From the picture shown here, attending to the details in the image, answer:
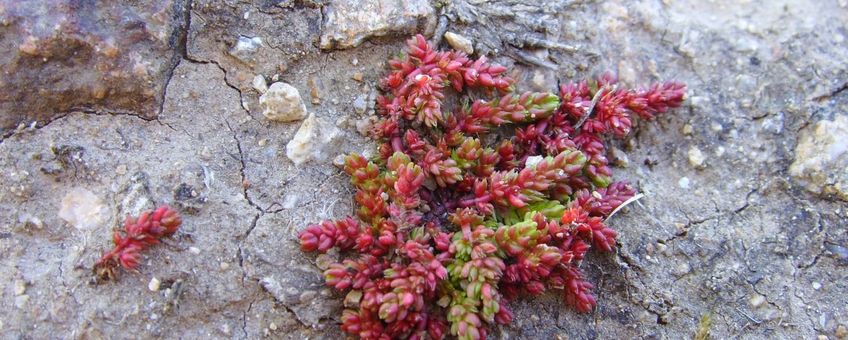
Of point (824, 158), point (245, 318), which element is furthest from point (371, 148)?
point (824, 158)

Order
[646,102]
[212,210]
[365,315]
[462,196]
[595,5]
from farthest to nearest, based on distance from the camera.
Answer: [595,5] < [646,102] < [462,196] < [212,210] < [365,315]

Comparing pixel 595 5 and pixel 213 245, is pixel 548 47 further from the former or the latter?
pixel 213 245

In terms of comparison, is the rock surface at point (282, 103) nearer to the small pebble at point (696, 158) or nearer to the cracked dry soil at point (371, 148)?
the cracked dry soil at point (371, 148)

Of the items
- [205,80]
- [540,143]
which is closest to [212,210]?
[205,80]

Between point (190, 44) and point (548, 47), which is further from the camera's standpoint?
point (548, 47)

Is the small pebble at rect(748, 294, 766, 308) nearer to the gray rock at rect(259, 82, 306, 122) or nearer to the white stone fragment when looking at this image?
the gray rock at rect(259, 82, 306, 122)

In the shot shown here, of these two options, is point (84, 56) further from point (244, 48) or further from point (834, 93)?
point (834, 93)
